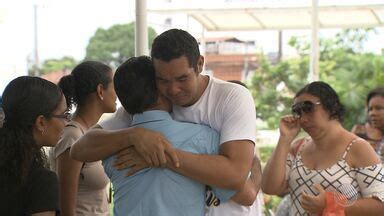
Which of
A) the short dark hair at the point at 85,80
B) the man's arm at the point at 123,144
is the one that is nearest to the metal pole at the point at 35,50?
the short dark hair at the point at 85,80

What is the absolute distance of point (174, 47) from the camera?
2.23 m

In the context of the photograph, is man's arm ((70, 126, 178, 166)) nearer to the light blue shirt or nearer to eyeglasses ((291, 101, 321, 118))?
the light blue shirt

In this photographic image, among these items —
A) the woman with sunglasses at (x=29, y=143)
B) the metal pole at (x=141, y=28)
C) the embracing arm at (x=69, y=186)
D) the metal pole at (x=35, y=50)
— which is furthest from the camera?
the metal pole at (x=35, y=50)

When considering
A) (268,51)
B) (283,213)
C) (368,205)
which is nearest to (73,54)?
(268,51)

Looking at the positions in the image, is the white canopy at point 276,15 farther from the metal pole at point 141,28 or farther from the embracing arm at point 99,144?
the embracing arm at point 99,144

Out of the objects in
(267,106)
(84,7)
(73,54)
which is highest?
(84,7)

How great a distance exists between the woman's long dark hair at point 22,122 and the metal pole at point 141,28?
1.79 meters

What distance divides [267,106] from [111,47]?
436 centimetres

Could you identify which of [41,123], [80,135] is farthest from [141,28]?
[41,123]

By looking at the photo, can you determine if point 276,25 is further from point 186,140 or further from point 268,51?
point 186,140

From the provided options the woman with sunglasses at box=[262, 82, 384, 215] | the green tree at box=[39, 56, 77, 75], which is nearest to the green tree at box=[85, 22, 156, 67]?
the green tree at box=[39, 56, 77, 75]

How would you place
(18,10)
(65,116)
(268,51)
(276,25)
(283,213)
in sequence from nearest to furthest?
(65,116) < (283,213) < (276,25) < (18,10) < (268,51)

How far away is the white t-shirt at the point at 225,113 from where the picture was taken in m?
2.26

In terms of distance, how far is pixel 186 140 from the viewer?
7.34 feet
